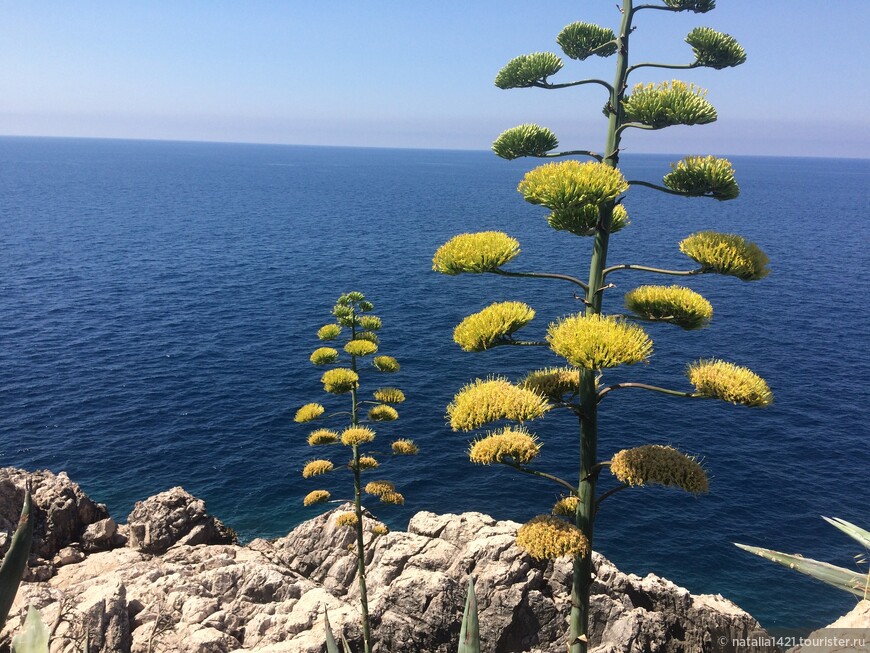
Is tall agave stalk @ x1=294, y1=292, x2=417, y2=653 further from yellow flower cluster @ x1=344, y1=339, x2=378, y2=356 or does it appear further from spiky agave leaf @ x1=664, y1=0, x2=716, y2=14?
spiky agave leaf @ x1=664, y1=0, x2=716, y2=14

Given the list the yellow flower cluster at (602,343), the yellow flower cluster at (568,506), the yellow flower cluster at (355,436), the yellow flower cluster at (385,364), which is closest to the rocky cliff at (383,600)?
the yellow flower cluster at (355,436)

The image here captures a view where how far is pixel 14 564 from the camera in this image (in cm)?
304

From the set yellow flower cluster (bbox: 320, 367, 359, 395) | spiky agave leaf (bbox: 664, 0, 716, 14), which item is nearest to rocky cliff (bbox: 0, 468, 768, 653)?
yellow flower cluster (bbox: 320, 367, 359, 395)

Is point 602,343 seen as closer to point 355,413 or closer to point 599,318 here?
point 599,318

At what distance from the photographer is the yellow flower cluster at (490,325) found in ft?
28.8

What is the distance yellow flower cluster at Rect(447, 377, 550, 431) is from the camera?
8031 millimetres

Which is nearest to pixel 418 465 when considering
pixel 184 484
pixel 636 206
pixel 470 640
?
pixel 184 484

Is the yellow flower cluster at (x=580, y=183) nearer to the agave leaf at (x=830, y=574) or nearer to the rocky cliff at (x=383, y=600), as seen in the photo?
the agave leaf at (x=830, y=574)

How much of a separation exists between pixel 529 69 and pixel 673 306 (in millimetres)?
4816

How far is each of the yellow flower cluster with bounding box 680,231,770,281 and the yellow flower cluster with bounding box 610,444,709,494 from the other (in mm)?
2705

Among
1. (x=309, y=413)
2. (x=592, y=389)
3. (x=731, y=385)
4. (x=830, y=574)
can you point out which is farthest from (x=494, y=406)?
(x=309, y=413)

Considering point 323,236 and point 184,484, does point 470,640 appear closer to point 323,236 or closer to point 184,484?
point 184,484

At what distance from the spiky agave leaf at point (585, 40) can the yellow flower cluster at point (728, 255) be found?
3.75 metres

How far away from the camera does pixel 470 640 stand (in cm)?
439
